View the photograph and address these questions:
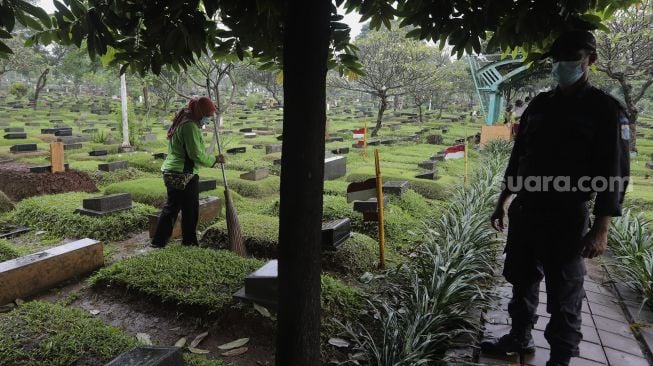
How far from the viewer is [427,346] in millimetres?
2580

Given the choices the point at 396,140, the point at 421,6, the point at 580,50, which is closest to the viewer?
the point at 580,50

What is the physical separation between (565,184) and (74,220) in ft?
18.8

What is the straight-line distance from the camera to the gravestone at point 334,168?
9227 millimetres

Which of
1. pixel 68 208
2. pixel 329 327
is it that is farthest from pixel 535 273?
pixel 68 208

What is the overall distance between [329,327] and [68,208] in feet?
15.8

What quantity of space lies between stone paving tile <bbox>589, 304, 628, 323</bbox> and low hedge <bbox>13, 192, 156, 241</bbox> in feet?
16.9

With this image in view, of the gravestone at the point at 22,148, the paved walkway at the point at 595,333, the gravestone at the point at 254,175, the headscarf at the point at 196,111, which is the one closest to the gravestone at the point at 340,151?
the gravestone at the point at 254,175

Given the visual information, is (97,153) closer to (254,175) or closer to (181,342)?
(254,175)

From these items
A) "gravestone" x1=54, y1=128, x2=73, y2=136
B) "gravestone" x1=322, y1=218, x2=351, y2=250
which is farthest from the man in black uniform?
"gravestone" x1=54, y1=128, x2=73, y2=136

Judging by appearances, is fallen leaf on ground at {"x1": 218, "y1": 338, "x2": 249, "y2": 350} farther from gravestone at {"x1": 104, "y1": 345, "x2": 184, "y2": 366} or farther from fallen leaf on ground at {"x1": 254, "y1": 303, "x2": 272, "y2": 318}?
gravestone at {"x1": 104, "y1": 345, "x2": 184, "y2": 366}

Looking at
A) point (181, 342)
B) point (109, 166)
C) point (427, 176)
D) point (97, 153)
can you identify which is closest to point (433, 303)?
point (181, 342)

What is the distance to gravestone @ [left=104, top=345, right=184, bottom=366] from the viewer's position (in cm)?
207

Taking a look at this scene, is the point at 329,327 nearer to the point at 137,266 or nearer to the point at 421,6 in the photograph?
the point at 137,266

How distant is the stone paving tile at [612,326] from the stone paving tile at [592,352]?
1.11 feet
